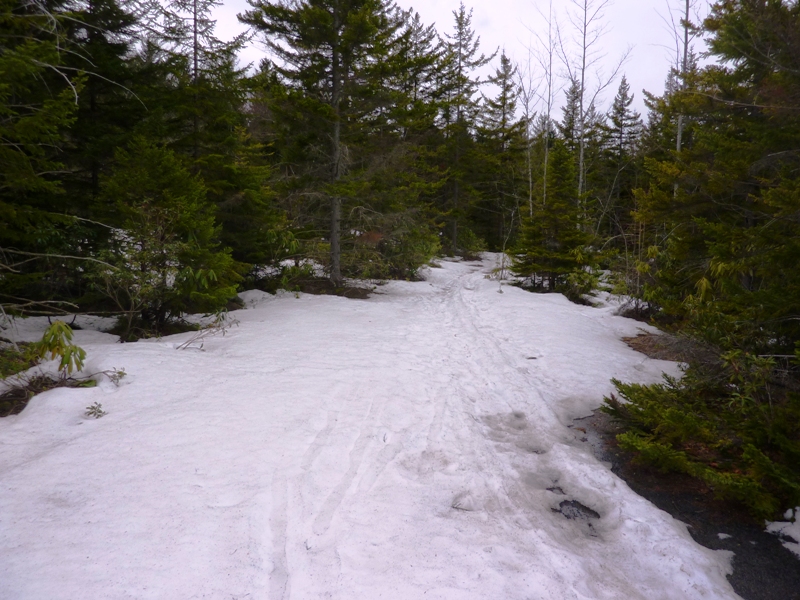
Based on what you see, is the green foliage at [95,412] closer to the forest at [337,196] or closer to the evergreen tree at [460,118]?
the forest at [337,196]

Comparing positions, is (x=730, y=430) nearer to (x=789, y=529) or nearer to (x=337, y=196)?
(x=789, y=529)

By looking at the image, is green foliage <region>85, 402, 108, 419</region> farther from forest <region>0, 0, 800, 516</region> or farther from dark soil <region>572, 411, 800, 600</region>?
dark soil <region>572, 411, 800, 600</region>

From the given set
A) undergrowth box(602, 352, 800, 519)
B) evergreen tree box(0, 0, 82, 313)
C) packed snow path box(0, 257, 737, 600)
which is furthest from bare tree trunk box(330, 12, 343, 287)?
undergrowth box(602, 352, 800, 519)

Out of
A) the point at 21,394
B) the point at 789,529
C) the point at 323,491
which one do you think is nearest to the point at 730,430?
the point at 789,529

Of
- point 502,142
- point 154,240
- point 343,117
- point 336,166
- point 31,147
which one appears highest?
point 502,142

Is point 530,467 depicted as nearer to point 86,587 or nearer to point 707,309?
point 707,309

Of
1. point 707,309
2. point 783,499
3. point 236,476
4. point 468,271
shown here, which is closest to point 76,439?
point 236,476

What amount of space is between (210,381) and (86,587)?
3377 mm

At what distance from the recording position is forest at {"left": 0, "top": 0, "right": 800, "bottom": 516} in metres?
4.10

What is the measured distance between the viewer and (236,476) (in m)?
3.66

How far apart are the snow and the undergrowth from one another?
0.20ft

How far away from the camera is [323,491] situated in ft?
11.8

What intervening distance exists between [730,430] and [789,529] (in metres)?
1.00

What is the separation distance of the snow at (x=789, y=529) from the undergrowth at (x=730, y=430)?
0.06 meters
